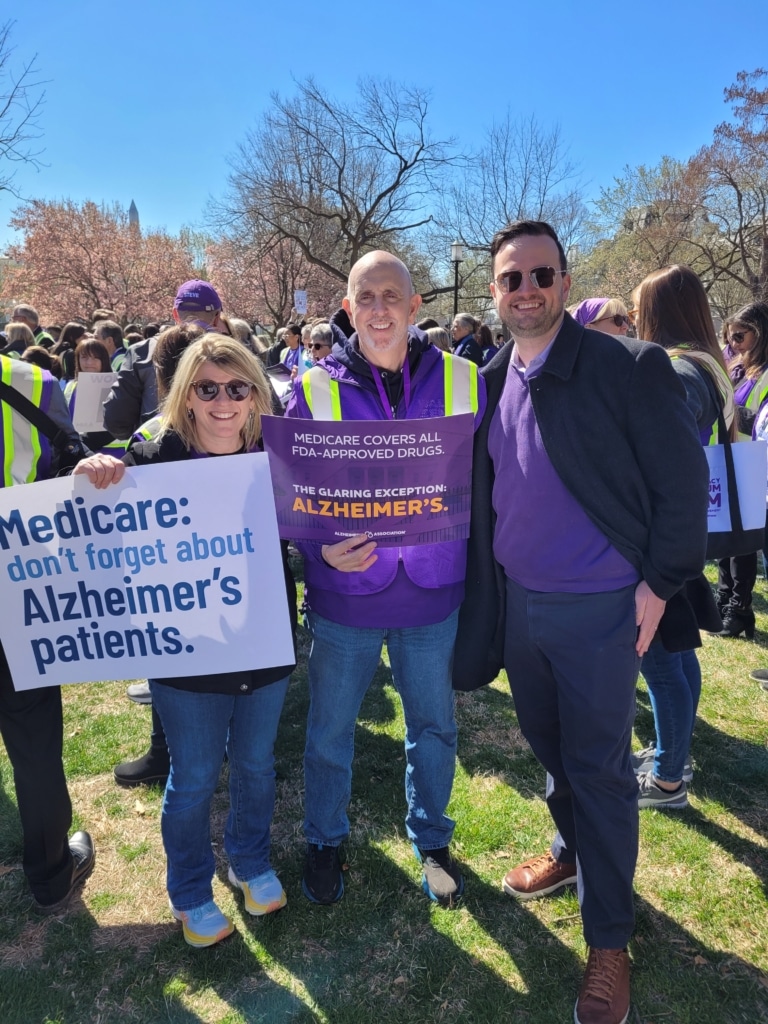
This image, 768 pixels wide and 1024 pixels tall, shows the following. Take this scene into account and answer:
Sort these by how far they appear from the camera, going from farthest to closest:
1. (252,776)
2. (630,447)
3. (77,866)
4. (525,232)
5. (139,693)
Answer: (139,693) < (77,866) < (252,776) < (525,232) < (630,447)

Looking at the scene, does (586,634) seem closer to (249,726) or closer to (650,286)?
(249,726)

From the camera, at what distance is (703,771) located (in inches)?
134

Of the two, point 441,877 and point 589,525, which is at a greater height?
point 589,525

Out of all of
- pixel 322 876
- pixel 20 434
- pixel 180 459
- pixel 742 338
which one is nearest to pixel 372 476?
pixel 180 459

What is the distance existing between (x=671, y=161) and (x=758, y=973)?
33707 millimetres

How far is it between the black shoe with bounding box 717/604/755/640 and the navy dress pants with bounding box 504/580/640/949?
11.1ft

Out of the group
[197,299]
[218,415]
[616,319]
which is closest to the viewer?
[218,415]

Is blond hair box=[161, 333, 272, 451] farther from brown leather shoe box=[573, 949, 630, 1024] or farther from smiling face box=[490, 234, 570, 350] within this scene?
brown leather shoe box=[573, 949, 630, 1024]

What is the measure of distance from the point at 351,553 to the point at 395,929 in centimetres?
151

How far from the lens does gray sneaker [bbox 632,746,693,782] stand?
321cm

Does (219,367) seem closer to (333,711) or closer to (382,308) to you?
(382,308)

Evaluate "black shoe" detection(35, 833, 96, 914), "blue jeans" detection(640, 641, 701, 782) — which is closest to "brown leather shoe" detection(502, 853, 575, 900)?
"blue jeans" detection(640, 641, 701, 782)

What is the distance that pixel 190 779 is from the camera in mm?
2264

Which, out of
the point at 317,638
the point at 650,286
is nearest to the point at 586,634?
the point at 317,638
